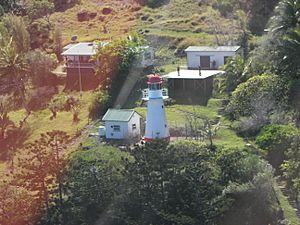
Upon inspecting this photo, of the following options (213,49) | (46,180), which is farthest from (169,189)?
(213,49)

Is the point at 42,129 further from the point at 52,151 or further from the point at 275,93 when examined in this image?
the point at 275,93

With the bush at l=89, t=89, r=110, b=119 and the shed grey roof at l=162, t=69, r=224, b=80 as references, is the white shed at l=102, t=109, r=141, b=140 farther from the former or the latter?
the shed grey roof at l=162, t=69, r=224, b=80

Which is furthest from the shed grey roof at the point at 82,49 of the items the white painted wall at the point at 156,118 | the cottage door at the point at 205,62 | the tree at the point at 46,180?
the tree at the point at 46,180

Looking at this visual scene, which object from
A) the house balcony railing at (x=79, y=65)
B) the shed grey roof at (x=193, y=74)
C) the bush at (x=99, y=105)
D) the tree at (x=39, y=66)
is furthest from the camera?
the tree at (x=39, y=66)

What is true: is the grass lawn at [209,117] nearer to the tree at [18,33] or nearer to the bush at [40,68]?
the bush at [40,68]

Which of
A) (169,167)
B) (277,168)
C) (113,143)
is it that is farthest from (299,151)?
(113,143)

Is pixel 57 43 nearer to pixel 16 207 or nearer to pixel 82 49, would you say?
pixel 82 49

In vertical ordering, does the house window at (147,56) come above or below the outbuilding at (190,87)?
above
